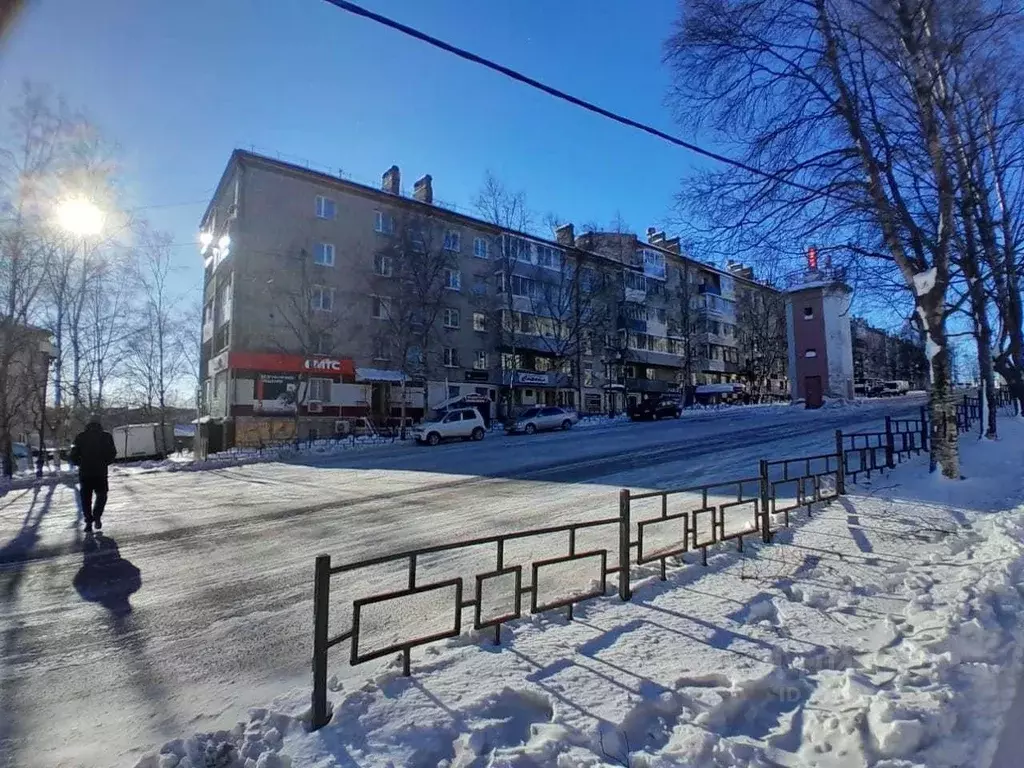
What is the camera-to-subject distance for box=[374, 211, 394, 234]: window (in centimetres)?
3634

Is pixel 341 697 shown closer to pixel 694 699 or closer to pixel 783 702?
pixel 694 699

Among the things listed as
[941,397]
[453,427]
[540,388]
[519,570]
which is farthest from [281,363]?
[519,570]

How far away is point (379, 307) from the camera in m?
35.5

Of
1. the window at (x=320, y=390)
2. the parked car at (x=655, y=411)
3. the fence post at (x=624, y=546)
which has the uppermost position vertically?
the window at (x=320, y=390)

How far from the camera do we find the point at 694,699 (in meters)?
3.28

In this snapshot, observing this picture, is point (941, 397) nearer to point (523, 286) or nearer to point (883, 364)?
point (523, 286)

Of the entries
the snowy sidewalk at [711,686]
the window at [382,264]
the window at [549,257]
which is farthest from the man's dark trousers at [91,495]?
the window at [549,257]

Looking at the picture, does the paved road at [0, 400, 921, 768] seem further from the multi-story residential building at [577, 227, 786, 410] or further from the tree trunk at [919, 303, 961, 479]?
the multi-story residential building at [577, 227, 786, 410]

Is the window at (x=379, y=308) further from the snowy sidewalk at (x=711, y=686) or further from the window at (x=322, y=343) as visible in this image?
the snowy sidewalk at (x=711, y=686)

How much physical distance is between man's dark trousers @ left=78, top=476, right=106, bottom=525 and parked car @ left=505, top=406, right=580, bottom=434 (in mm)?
21163

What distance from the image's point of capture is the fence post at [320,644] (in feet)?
10.1

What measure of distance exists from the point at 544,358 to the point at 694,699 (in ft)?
132

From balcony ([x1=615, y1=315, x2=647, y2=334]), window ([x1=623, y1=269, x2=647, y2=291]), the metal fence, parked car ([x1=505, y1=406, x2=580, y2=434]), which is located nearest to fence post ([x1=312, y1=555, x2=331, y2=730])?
the metal fence

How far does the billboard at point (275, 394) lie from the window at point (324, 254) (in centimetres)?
739
